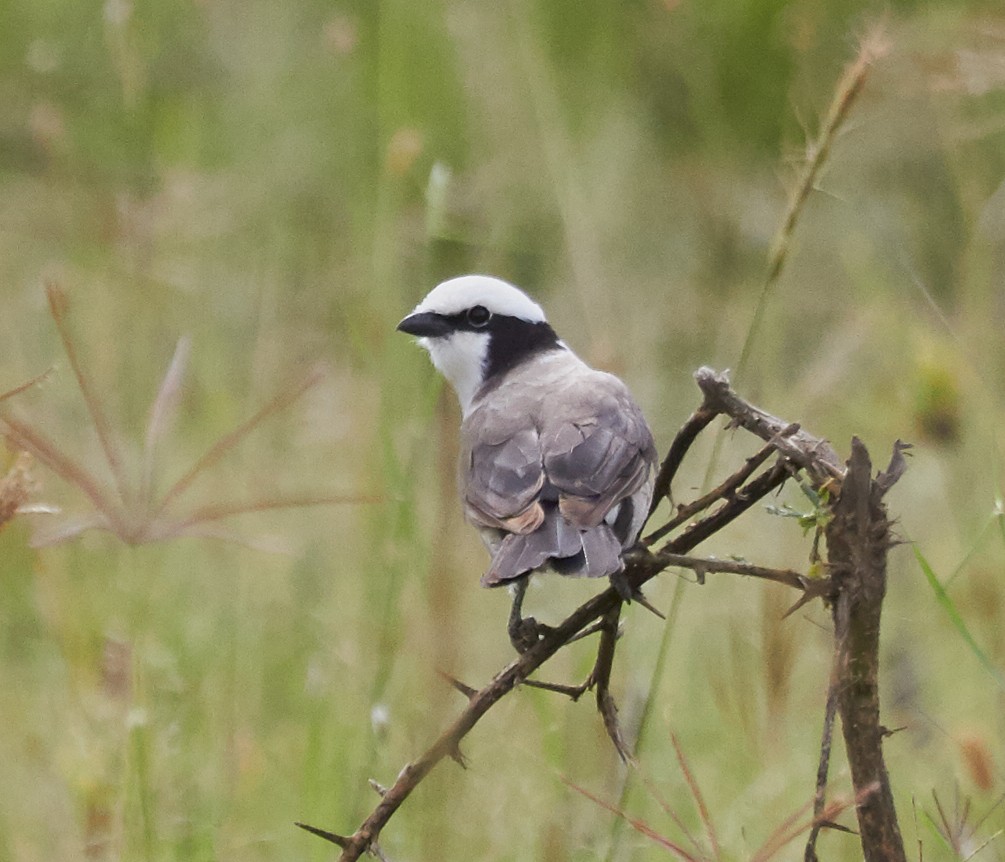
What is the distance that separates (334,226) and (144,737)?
20.0 feet

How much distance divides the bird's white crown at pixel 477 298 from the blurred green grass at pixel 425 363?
0.13 m

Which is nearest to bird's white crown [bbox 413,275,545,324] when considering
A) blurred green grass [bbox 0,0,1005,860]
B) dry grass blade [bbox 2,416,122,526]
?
blurred green grass [bbox 0,0,1005,860]

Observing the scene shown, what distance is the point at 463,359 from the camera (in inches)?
143

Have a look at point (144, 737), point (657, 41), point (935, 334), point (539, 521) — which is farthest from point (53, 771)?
point (657, 41)

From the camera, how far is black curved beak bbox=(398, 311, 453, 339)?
11.3 ft

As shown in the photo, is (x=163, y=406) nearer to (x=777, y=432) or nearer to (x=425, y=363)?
(x=777, y=432)

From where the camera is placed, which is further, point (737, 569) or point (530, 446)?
point (530, 446)

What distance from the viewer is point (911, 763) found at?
4.02 m

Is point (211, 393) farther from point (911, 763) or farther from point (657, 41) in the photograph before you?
point (657, 41)

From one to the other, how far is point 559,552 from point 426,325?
47.7 inches

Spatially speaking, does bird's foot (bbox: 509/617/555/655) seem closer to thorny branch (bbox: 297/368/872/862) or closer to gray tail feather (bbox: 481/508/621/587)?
gray tail feather (bbox: 481/508/621/587)

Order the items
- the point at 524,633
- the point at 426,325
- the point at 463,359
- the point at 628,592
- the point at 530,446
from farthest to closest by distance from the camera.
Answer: the point at 463,359
the point at 426,325
the point at 530,446
the point at 524,633
the point at 628,592

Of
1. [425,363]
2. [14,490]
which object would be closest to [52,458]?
[14,490]

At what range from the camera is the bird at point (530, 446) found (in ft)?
7.94
